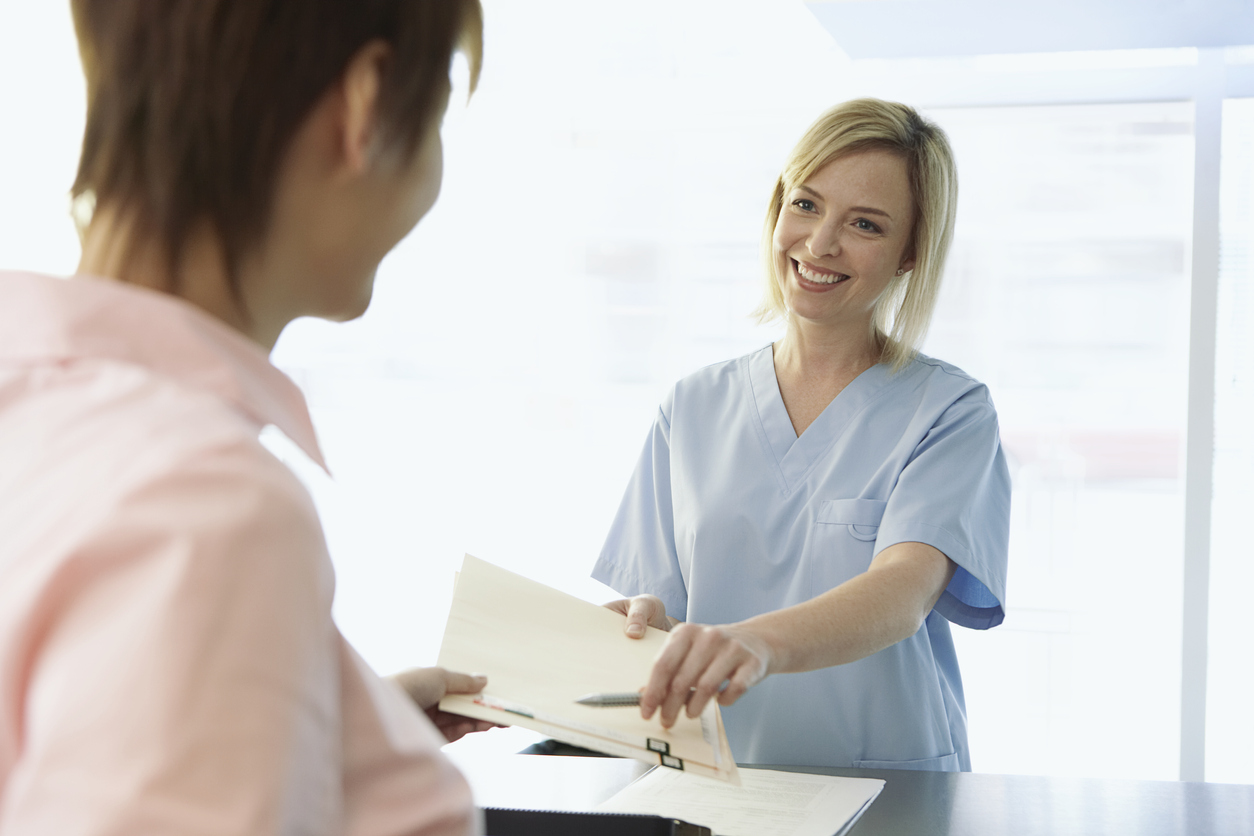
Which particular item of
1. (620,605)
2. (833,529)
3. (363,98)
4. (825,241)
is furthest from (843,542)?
(363,98)

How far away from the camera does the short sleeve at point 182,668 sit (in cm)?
32

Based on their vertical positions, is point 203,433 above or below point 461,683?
above

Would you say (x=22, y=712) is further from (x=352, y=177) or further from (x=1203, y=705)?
(x=1203, y=705)

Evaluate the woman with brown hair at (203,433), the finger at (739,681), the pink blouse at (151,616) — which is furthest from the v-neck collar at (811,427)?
the pink blouse at (151,616)

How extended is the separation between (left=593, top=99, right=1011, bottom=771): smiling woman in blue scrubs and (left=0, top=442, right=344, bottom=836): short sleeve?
3.01ft

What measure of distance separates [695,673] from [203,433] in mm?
658

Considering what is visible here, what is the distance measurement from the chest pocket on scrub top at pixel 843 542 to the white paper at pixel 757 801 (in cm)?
28

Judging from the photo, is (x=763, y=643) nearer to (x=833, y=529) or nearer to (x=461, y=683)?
(x=461, y=683)

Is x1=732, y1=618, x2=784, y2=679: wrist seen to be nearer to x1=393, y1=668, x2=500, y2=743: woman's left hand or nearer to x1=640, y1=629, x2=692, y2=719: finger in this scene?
x1=640, y1=629, x2=692, y2=719: finger

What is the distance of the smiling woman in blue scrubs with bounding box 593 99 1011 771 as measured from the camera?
1.41 metres

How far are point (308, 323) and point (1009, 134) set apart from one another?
2.00 m

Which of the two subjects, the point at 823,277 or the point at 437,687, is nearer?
the point at 437,687

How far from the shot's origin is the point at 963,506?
1.38 metres

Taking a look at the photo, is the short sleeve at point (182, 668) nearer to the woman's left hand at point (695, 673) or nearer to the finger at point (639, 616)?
the woman's left hand at point (695, 673)
